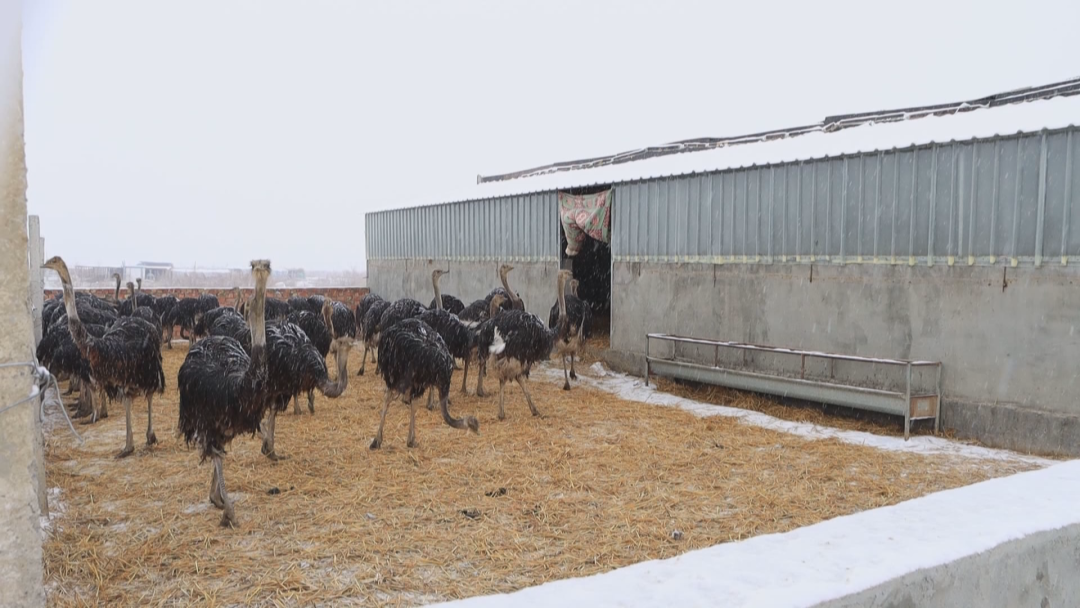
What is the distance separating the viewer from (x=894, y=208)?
334 inches

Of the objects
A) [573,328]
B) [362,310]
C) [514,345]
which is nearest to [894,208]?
[514,345]

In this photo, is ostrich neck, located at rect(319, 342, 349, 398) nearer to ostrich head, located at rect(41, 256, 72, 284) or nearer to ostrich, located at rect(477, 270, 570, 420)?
ostrich, located at rect(477, 270, 570, 420)

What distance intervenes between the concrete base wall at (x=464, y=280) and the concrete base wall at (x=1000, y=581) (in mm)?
11445

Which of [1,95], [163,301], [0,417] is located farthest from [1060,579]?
Result: [163,301]

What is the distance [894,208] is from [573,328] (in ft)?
16.2

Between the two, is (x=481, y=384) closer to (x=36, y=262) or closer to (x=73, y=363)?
(x=73, y=363)

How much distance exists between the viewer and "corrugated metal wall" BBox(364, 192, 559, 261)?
14414mm

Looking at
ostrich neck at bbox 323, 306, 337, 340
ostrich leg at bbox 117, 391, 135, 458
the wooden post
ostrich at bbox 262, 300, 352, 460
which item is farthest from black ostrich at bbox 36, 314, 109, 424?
ostrich at bbox 262, 300, 352, 460

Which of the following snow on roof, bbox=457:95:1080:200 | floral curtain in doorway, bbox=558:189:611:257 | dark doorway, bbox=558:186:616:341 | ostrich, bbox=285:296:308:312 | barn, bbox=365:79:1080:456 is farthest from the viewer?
dark doorway, bbox=558:186:616:341

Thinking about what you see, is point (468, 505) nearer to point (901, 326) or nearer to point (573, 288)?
point (901, 326)

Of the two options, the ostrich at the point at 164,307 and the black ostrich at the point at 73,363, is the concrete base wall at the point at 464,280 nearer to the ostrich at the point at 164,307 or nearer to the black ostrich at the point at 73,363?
the ostrich at the point at 164,307

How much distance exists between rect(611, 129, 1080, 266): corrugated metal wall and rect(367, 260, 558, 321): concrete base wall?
3.17 m

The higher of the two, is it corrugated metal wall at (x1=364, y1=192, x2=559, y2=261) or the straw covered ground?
corrugated metal wall at (x1=364, y1=192, x2=559, y2=261)

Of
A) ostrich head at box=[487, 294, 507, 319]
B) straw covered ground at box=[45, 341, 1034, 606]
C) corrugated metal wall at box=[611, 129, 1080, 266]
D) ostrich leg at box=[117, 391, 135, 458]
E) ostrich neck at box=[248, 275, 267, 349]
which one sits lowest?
straw covered ground at box=[45, 341, 1034, 606]
